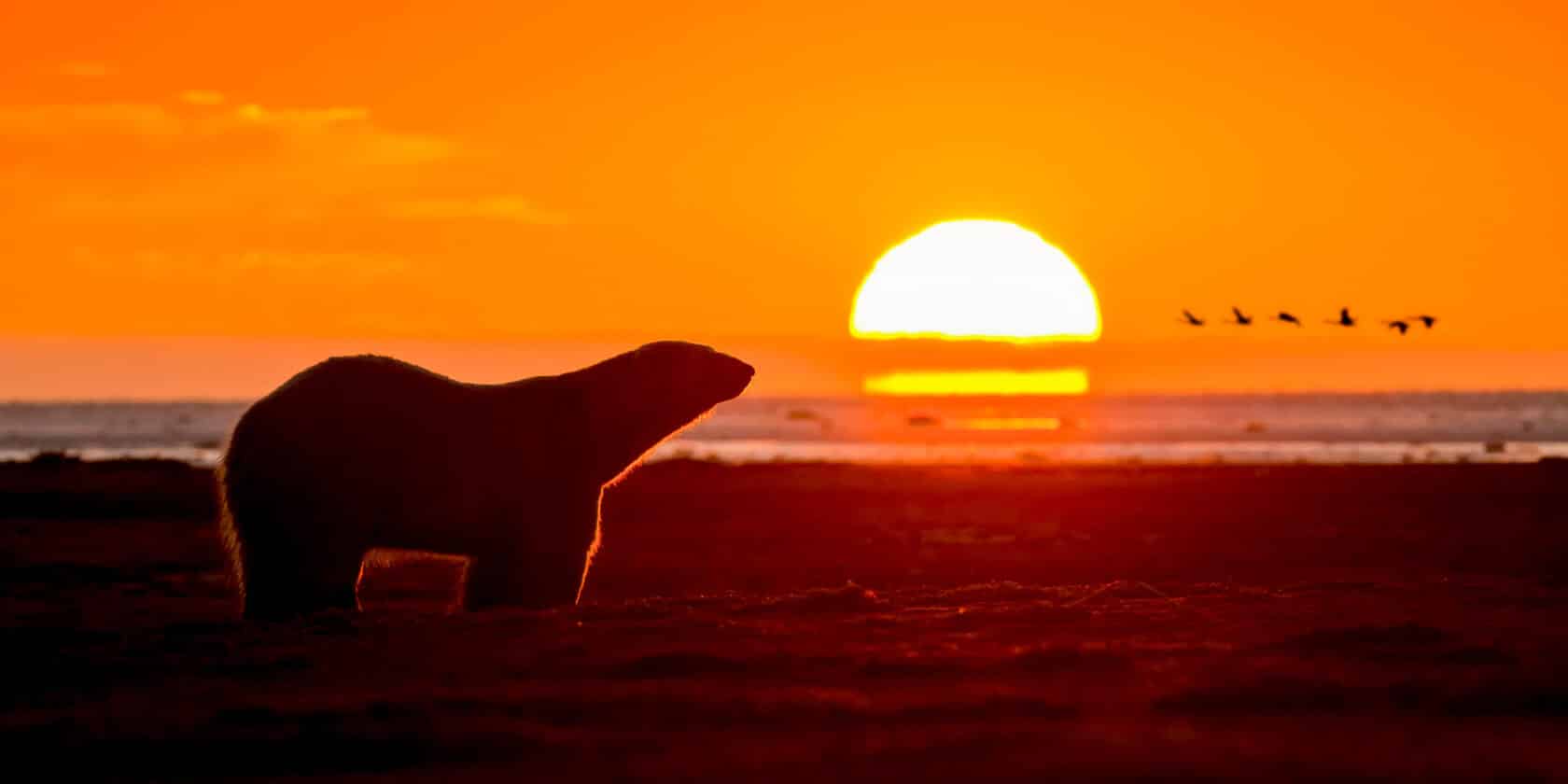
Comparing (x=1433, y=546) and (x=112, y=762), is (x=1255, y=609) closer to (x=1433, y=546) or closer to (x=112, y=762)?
(x=112, y=762)

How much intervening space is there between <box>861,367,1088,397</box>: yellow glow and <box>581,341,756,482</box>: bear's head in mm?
85781

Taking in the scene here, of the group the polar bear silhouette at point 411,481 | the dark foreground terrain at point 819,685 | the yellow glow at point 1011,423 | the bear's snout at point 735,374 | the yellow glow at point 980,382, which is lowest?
the dark foreground terrain at point 819,685

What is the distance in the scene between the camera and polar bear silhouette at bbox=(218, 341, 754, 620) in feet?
33.9

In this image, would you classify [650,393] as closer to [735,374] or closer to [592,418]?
[592,418]

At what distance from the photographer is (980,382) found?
127 m

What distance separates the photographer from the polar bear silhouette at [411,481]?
10336 mm

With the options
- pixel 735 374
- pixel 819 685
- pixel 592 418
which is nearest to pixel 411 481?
pixel 592 418

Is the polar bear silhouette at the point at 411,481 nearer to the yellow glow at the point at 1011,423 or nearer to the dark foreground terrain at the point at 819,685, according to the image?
the dark foreground terrain at the point at 819,685

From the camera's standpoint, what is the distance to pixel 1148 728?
6.40m

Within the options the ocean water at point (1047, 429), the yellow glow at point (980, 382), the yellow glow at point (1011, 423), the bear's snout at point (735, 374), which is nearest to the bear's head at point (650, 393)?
the bear's snout at point (735, 374)

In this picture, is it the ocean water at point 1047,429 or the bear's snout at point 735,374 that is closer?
the bear's snout at point 735,374

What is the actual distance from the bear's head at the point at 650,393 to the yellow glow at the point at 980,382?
85781mm

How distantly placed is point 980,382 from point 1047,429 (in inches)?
2661

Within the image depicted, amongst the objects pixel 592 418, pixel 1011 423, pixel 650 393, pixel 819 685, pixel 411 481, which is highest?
pixel 1011 423
